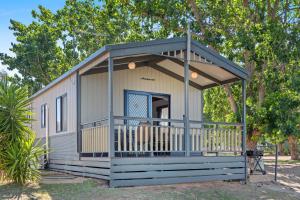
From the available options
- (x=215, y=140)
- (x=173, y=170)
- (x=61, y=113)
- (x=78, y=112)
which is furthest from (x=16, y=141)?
(x=215, y=140)

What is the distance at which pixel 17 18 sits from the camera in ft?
98.1

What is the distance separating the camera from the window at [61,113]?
1292 cm

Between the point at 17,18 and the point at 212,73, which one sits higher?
the point at 17,18

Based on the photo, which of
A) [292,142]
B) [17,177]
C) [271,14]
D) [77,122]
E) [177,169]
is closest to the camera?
[17,177]

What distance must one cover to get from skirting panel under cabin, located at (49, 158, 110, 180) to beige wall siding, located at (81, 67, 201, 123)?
147 centimetres

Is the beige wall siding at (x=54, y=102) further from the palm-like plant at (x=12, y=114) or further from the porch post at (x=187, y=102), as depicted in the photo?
the porch post at (x=187, y=102)

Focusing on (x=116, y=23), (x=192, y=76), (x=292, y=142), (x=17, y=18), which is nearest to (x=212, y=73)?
(x=192, y=76)

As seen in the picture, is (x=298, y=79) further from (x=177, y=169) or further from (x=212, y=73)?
(x=177, y=169)

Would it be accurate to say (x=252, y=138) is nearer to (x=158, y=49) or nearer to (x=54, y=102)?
(x=158, y=49)

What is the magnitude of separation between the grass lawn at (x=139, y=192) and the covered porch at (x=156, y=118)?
410 mm

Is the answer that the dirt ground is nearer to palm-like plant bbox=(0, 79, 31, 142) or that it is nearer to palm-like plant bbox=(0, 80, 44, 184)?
palm-like plant bbox=(0, 80, 44, 184)

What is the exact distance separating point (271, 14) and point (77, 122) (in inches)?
396

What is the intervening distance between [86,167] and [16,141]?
216 centimetres

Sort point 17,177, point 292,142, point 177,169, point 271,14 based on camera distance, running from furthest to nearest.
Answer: point 292,142
point 271,14
point 177,169
point 17,177
